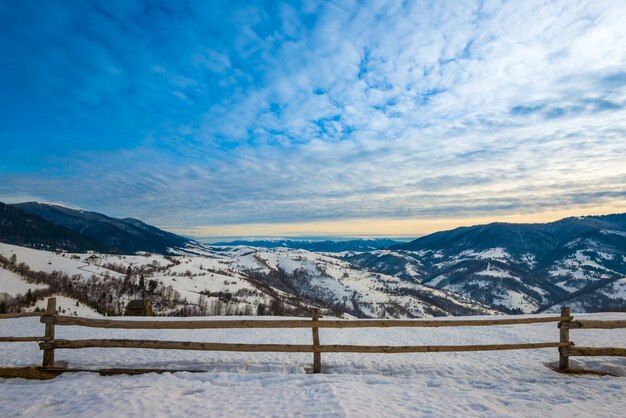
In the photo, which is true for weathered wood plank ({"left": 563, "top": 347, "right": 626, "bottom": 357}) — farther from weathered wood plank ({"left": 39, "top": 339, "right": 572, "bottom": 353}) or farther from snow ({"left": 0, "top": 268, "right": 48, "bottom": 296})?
snow ({"left": 0, "top": 268, "right": 48, "bottom": 296})

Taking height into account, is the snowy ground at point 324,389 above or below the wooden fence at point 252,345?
below

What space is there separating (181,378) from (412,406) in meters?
5.75

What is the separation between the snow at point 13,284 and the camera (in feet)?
319

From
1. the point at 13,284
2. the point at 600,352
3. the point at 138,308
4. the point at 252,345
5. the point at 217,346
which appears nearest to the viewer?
the point at 217,346

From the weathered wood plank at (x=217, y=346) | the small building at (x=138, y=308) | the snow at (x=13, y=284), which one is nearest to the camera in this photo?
the weathered wood plank at (x=217, y=346)

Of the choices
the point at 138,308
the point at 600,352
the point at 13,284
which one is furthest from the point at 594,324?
the point at 13,284

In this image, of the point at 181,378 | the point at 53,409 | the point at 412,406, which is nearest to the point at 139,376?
the point at 181,378

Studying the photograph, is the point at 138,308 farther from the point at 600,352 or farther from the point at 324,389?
the point at 600,352

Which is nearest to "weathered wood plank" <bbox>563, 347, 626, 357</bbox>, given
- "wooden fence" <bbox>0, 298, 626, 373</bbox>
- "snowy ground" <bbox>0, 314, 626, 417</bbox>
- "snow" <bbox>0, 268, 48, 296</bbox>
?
"wooden fence" <bbox>0, 298, 626, 373</bbox>

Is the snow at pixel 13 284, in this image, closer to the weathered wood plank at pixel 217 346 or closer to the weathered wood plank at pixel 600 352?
the weathered wood plank at pixel 217 346

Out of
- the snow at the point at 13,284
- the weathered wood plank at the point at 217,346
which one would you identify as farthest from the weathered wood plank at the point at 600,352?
the snow at the point at 13,284

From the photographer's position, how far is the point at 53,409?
6.77 metres

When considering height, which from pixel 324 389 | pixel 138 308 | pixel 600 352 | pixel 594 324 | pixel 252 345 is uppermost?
→ pixel 594 324

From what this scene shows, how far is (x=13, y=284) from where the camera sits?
341 ft
